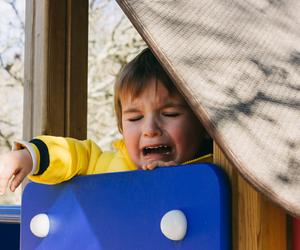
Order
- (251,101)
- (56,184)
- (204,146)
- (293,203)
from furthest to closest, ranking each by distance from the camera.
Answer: (204,146), (56,184), (251,101), (293,203)

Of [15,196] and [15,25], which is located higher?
[15,25]

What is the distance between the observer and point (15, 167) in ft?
5.79

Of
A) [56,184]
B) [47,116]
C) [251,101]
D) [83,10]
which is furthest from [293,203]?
[83,10]

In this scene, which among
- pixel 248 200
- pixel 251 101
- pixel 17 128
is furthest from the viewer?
pixel 17 128

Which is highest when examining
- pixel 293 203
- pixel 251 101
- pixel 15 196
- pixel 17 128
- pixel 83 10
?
pixel 83 10

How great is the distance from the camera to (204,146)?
2033 mm

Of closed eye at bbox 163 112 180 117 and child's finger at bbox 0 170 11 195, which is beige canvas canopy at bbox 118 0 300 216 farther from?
child's finger at bbox 0 170 11 195

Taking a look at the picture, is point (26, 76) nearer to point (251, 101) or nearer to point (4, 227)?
point (4, 227)

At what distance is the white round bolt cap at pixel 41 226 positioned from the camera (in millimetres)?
1787

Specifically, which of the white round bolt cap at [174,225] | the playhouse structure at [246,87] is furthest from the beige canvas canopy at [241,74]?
the white round bolt cap at [174,225]

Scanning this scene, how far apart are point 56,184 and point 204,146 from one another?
0.49m

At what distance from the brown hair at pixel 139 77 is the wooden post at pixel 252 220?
1.93 feet

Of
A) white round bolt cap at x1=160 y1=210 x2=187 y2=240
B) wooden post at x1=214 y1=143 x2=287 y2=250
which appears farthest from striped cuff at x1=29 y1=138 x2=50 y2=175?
wooden post at x1=214 y1=143 x2=287 y2=250

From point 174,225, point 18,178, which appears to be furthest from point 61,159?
point 174,225
